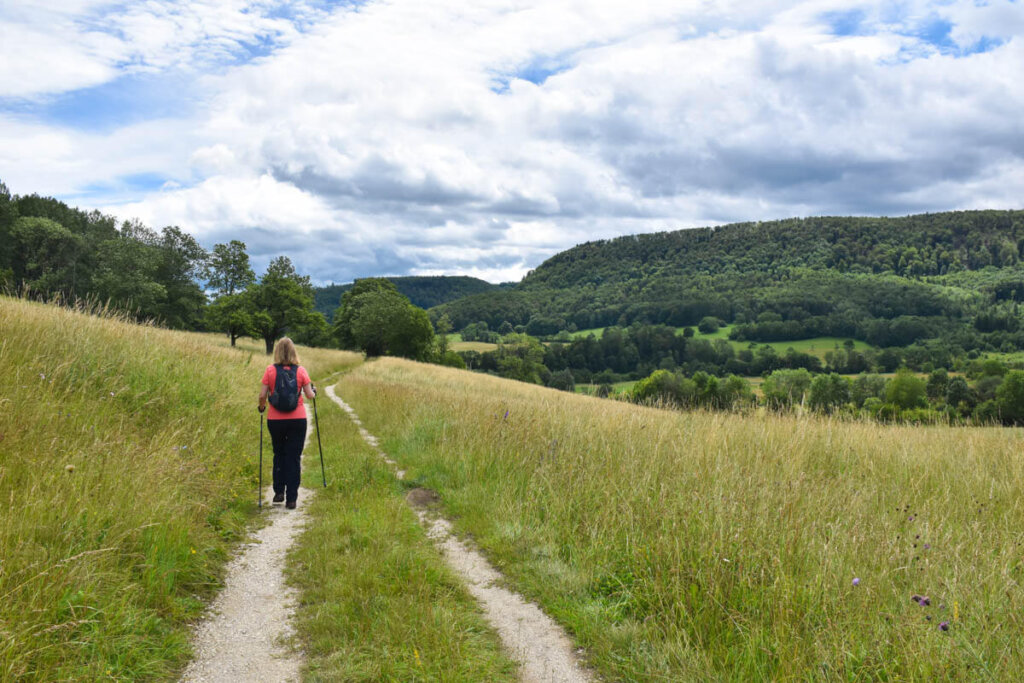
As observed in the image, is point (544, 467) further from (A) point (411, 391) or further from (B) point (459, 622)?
(A) point (411, 391)

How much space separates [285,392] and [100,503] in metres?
3.48

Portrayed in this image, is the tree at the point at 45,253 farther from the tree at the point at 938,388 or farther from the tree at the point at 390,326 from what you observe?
the tree at the point at 938,388

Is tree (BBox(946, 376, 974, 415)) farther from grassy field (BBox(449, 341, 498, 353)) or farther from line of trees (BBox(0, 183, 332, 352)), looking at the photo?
grassy field (BBox(449, 341, 498, 353))

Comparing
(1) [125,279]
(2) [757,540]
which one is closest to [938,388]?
(2) [757,540]

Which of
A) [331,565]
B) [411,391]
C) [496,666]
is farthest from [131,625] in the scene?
[411,391]

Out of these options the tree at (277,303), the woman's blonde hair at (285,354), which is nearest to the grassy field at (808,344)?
the tree at (277,303)

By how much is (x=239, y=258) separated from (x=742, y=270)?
6411 inches

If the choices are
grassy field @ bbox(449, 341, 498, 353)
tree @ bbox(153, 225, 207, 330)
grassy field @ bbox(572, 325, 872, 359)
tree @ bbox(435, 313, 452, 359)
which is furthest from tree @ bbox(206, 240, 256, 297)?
grassy field @ bbox(572, 325, 872, 359)

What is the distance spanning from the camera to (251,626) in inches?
174

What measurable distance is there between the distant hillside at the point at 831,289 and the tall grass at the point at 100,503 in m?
120

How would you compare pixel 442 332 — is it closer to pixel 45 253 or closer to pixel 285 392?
pixel 45 253

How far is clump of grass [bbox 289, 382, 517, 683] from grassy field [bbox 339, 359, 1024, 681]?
2.38ft

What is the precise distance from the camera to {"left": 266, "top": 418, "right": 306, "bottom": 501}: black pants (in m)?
7.97

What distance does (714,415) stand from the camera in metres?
10.4
